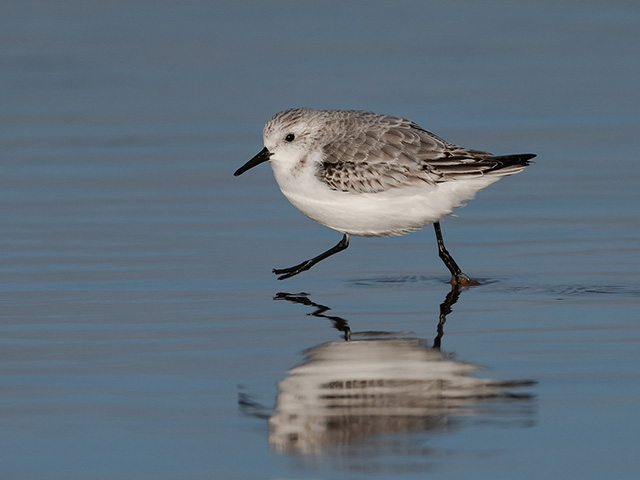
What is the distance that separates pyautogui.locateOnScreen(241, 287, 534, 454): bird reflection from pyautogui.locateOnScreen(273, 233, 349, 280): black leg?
157 cm

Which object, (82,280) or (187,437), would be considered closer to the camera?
(187,437)

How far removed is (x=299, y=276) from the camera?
30.6ft

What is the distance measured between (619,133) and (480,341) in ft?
22.0

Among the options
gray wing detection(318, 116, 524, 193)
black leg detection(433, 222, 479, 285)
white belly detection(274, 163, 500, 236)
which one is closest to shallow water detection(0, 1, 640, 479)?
black leg detection(433, 222, 479, 285)

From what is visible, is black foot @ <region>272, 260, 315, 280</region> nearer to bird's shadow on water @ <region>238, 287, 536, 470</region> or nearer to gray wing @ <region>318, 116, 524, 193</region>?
gray wing @ <region>318, 116, 524, 193</region>

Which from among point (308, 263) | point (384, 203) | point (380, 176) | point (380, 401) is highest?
point (380, 176)

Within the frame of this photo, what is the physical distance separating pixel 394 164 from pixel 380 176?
0.13m

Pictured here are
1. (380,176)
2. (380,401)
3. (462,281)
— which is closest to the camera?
(380,401)

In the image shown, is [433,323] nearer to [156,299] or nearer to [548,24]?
[156,299]

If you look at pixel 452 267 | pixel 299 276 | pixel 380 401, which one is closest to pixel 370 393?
pixel 380 401

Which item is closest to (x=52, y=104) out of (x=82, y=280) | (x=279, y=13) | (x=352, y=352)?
(x=279, y=13)

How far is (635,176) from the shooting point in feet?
38.8

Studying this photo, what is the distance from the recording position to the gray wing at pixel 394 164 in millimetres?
8859

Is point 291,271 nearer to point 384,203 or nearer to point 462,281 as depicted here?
point 384,203
